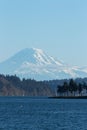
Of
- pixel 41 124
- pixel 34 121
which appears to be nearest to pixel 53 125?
pixel 41 124

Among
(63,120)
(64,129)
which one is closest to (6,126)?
(64,129)

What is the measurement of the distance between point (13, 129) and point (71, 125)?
1128cm

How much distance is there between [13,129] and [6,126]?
4.48 m

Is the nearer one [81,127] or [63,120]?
[81,127]

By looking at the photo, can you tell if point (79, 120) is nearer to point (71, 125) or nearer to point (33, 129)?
point (71, 125)

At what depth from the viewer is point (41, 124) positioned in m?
94.1

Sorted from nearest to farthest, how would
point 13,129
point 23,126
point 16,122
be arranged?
point 13,129 < point 23,126 < point 16,122

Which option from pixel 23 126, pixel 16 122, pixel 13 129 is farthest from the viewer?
pixel 16 122

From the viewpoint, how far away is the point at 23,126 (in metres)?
89.6

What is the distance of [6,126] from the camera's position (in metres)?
88.2

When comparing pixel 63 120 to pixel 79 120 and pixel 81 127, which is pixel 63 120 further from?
pixel 81 127

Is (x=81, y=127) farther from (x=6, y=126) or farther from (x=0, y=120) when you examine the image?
(x=0, y=120)

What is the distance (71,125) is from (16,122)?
33.7 ft

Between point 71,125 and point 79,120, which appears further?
point 79,120
